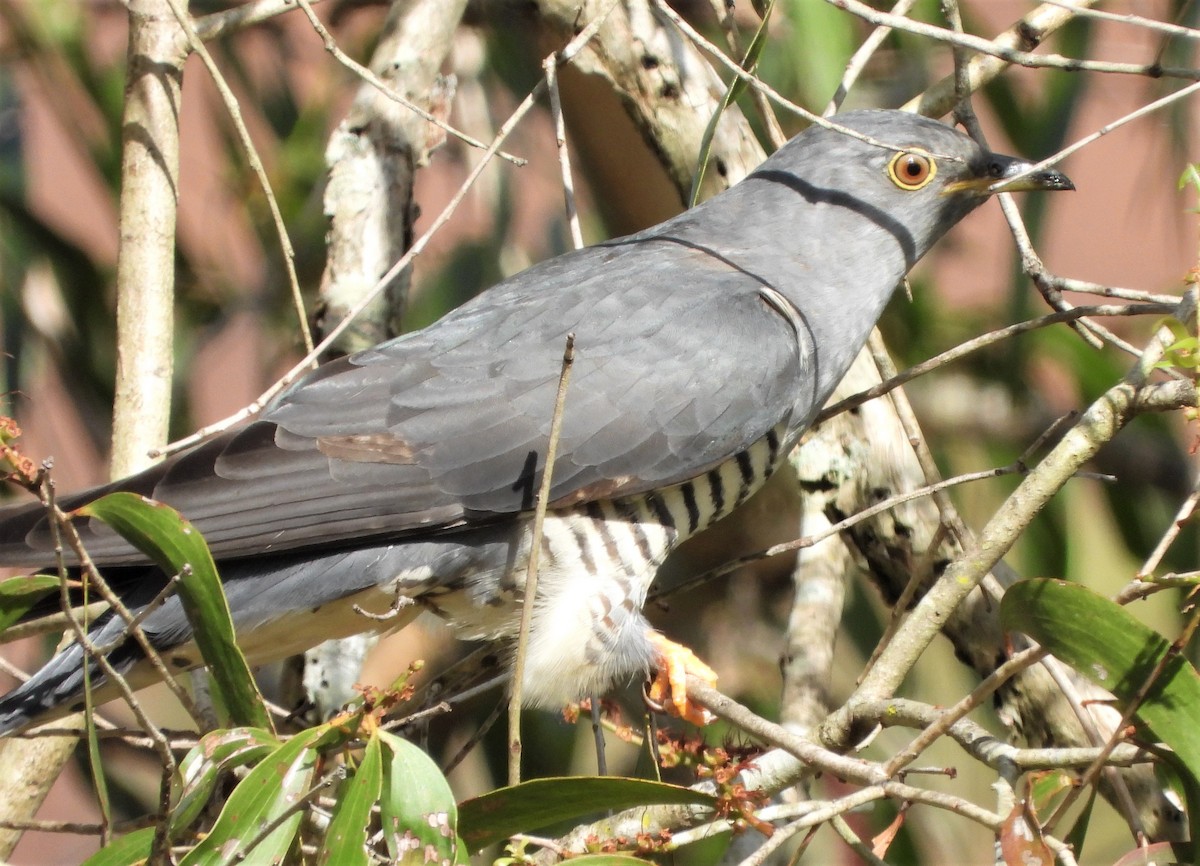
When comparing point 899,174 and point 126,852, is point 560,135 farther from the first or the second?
point 126,852

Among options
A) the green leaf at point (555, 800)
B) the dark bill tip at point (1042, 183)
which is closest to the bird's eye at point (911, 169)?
the dark bill tip at point (1042, 183)

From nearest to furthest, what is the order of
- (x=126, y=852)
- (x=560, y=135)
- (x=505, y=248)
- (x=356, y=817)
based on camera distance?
(x=356, y=817) → (x=126, y=852) → (x=560, y=135) → (x=505, y=248)

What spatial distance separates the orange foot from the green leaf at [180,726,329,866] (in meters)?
1.00

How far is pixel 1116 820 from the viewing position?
5.48 m

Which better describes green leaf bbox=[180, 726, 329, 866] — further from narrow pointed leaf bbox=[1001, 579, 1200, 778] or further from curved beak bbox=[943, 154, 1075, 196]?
curved beak bbox=[943, 154, 1075, 196]

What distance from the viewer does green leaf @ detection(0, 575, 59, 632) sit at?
5.97ft

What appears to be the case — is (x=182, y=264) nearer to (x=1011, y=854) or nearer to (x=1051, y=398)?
(x=1051, y=398)

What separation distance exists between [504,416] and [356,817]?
1.05m

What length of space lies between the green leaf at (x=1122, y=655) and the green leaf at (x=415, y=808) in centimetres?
75

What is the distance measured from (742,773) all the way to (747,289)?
1048mm

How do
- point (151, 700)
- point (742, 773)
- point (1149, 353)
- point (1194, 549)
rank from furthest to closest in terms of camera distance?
1. point (151, 700)
2. point (1194, 549)
3. point (742, 773)
4. point (1149, 353)

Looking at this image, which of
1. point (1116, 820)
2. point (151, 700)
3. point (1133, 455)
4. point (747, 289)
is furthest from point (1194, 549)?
point (151, 700)

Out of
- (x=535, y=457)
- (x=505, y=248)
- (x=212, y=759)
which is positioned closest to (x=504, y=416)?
(x=535, y=457)

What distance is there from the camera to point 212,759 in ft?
5.05
